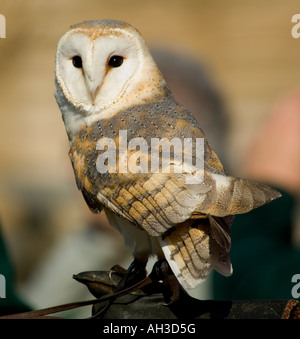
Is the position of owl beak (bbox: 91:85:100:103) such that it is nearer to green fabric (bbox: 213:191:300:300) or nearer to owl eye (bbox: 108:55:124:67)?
owl eye (bbox: 108:55:124:67)

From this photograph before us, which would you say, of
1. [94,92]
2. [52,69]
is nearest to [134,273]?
[94,92]

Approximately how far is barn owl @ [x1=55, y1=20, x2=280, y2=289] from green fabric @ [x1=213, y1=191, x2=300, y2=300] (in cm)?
59

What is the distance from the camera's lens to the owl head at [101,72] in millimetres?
1181

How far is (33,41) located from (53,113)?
426 millimetres

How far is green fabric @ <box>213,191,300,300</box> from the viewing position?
1673mm

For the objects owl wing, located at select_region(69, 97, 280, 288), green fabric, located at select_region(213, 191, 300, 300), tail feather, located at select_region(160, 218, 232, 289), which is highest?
owl wing, located at select_region(69, 97, 280, 288)

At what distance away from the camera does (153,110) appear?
3.90 feet

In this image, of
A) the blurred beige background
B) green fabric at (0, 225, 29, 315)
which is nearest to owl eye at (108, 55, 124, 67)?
green fabric at (0, 225, 29, 315)

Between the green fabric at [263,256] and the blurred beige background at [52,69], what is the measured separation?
34.3 inches

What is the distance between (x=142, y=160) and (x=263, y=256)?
834mm

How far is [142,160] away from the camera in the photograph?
3.59 feet
